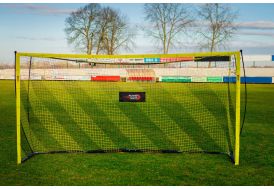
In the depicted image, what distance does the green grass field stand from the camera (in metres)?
4.89

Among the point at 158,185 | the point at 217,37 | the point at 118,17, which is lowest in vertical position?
the point at 158,185

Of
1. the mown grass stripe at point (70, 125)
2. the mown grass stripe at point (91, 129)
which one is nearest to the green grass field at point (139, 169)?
the mown grass stripe at point (91, 129)

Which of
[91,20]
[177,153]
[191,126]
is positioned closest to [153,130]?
[191,126]

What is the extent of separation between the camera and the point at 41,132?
8.42 metres

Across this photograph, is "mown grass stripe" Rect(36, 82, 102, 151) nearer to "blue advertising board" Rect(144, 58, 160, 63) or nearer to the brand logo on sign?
the brand logo on sign

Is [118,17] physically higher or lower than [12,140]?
higher

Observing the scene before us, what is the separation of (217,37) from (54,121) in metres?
33.6

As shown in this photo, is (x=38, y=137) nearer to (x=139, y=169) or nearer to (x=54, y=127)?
(x=54, y=127)

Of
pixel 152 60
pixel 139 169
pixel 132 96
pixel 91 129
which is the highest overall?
pixel 152 60

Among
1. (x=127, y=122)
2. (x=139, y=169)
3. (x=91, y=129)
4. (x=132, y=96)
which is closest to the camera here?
(x=139, y=169)

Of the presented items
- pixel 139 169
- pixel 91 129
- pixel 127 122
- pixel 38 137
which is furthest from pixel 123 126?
pixel 139 169

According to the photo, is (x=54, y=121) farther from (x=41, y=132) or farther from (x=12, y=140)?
(x=12, y=140)

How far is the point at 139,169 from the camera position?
214 inches

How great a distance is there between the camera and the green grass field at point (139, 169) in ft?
16.0
